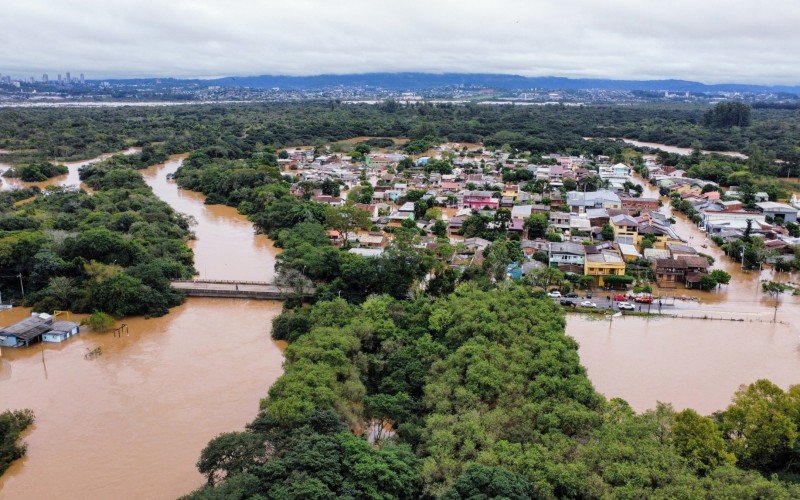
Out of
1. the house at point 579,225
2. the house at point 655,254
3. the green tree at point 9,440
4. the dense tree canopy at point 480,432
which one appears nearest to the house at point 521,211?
the house at point 579,225

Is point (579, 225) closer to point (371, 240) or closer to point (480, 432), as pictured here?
point (371, 240)

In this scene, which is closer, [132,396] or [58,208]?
[132,396]

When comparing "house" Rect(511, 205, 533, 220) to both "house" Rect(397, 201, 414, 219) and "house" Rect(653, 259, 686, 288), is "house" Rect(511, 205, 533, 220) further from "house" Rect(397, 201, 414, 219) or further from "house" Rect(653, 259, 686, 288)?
"house" Rect(653, 259, 686, 288)

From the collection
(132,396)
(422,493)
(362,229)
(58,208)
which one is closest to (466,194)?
(362,229)

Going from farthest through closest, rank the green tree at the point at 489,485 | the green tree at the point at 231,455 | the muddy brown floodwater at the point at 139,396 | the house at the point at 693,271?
the house at the point at 693,271 → the muddy brown floodwater at the point at 139,396 → the green tree at the point at 231,455 → the green tree at the point at 489,485

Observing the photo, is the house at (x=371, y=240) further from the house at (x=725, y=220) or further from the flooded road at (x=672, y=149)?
the flooded road at (x=672, y=149)

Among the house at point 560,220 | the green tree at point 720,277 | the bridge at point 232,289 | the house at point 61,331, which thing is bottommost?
the house at point 61,331

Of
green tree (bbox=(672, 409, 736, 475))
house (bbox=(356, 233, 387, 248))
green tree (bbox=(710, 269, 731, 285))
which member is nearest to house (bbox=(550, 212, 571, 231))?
green tree (bbox=(710, 269, 731, 285))

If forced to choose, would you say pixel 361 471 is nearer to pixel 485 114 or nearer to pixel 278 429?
pixel 278 429
